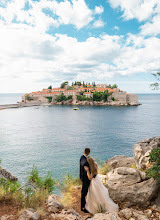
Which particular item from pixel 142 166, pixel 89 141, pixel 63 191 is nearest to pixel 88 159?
pixel 63 191

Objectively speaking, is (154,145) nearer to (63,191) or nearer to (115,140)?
(63,191)

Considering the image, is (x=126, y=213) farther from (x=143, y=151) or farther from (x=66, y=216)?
(x=143, y=151)

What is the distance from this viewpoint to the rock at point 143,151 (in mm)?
8087

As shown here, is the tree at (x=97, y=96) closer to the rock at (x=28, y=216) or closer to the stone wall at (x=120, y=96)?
the stone wall at (x=120, y=96)

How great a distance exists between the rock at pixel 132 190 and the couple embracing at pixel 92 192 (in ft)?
1.50

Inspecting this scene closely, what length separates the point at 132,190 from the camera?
6.25m

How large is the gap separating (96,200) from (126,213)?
42.8 inches

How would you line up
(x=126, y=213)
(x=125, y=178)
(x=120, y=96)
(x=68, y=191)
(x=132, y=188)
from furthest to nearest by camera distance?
(x=120, y=96)
(x=68, y=191)
(x=125, y=178)
(x=132, y=188)
(x=126, y=213)

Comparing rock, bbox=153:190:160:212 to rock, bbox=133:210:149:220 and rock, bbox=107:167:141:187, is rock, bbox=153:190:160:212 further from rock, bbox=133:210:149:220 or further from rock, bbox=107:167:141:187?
rock, bbox=107:167:141:187

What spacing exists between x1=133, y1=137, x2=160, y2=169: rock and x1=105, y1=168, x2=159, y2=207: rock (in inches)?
61.0

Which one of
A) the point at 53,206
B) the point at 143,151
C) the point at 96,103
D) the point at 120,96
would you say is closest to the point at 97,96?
the point at 96,103

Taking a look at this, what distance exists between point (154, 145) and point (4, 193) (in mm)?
7243

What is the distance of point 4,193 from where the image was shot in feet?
19.0

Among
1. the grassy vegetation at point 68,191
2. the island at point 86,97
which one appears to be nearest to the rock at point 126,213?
the grassy vegetation at point 68,191
